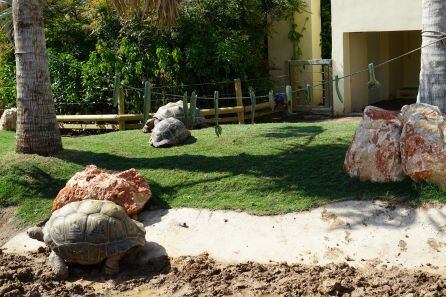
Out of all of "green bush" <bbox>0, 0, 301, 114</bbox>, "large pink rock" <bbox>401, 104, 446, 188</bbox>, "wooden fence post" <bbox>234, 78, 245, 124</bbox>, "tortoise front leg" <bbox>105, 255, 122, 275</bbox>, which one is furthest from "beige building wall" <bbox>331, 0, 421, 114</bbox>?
"tortoise front leg" <bbox>105, 255, 122, 275</bbox>

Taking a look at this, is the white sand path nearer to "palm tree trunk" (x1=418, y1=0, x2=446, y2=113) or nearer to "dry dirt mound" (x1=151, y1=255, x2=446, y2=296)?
"dry dirt mound" (x1=151, y1=255, x2=446, y2=296)

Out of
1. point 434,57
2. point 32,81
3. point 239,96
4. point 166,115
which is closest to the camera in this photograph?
point 434,57

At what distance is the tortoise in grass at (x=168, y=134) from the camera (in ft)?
37.3

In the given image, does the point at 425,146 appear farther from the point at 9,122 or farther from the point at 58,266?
the point at 9,122

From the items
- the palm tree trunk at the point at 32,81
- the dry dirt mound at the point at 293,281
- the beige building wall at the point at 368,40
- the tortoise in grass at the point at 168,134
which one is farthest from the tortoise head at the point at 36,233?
the beige building wall at the point at 368,40

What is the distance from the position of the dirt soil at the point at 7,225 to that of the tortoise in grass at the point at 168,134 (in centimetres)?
292

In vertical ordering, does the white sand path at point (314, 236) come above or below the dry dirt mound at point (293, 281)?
above

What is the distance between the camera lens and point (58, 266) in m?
7.56

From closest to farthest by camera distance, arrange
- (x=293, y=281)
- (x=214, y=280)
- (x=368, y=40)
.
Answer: (x=293, y=281) < (x=214, y=280) < (x=368, y=40)

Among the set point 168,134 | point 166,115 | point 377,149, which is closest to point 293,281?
point 377,149

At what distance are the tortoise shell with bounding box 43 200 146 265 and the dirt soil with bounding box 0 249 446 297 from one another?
30 centimetres

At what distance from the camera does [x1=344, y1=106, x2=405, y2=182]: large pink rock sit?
8672 millimetres

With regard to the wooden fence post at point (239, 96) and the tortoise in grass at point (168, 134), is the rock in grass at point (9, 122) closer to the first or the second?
the tortoise in grass at point (168, 134)

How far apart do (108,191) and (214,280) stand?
2292 mm
